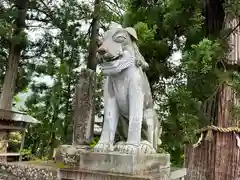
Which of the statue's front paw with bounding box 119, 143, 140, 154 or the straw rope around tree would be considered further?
the straw rope around tree

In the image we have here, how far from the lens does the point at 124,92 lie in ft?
7.98

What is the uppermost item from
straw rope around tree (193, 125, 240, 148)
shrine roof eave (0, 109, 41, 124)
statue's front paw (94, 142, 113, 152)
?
shrine roof eave (0, 109, 41, 124)

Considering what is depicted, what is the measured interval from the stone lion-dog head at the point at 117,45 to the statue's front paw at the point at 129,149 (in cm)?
70

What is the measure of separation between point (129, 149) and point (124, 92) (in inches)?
19.7

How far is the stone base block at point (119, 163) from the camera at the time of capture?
208 cm

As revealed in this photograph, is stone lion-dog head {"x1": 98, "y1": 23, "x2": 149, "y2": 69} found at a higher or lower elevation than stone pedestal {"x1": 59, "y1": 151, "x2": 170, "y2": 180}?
higher

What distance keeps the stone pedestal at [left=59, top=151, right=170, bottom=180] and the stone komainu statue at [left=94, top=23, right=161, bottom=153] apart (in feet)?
0.31

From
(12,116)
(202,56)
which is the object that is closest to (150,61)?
(202,56)

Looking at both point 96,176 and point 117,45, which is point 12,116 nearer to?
point 117,45

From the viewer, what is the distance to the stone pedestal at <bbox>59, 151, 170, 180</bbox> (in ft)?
6.77

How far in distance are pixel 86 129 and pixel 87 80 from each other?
2.30ft

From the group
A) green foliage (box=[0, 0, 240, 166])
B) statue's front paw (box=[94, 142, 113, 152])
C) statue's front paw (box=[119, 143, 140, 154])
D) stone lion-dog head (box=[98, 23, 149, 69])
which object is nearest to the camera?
statue's front paw (box=[119, 143, 140, 154])

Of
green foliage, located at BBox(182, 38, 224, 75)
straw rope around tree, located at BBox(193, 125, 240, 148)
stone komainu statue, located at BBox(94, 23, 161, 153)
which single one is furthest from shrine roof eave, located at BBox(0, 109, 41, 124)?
green foliage, located at BBox(182, 38, 224, 75)

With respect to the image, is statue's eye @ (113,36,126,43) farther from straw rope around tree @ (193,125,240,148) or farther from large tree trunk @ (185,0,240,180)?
straw rope around tree @ (193,125,240,148)
